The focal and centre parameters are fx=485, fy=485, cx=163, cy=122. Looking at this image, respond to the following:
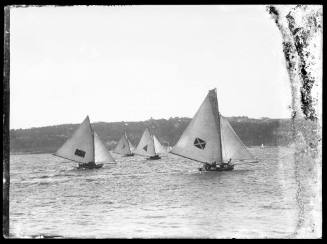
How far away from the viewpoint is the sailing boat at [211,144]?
97.3 feet

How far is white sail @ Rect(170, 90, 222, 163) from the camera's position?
2950cm

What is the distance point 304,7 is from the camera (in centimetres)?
1329

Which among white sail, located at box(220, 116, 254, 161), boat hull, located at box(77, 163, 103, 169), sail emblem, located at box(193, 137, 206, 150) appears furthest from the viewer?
boat hull, located at box(77, 163, 103, 169)

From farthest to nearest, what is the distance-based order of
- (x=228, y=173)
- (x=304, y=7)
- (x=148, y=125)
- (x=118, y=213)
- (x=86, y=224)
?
(x=228, y=173) → (x=148, y=125) → (x=118, y=213) → (x=86, y=224) → (x=304, y=7)

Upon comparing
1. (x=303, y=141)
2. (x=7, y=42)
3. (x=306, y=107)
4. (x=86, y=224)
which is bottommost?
(x=86, y=224)

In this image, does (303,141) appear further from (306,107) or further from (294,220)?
(294,220)

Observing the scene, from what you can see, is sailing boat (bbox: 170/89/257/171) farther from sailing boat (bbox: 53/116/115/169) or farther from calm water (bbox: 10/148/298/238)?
calm water (bbox: 10/148/298/238)

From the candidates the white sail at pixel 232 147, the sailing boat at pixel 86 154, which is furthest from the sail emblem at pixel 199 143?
the sailing boat at pixel 86 154

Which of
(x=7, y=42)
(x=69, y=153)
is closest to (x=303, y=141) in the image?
(x=7, y=42)

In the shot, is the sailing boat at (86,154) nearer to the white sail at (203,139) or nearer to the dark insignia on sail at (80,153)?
the dark insignia on sail at (80,153)

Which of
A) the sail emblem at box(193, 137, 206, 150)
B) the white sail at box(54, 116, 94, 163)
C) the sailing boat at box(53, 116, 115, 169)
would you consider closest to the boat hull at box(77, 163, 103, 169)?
the sailing boat at box(53, 116, 115, 169)

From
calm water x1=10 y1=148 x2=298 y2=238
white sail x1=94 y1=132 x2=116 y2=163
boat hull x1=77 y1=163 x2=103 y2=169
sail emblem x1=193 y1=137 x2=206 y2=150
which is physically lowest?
calm water x1=10 y1=148 x2=298 y2=238

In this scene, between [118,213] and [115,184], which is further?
[115,184]

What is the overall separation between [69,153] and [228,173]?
481 inches
